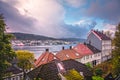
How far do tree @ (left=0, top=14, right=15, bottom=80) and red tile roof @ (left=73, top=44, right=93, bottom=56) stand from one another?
52.8 meters

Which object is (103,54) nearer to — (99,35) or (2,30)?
(99,35)

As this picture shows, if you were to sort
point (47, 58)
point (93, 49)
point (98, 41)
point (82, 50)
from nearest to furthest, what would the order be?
point (47, 58) → point (82, 50) → point (93, 49) → point (98, 41)

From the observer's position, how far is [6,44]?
29.9 meters

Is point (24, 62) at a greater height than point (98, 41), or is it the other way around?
point (98, 41)

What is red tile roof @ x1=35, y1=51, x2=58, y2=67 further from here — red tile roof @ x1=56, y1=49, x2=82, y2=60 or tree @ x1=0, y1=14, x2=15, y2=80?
tree @ x1=0, y1=14, x2=15, y2=80

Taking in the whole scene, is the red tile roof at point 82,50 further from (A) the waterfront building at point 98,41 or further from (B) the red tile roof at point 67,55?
(A) the waterfront building at point 98,41

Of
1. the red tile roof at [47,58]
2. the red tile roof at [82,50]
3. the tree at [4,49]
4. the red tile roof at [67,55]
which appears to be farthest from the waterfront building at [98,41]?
the tree at [4,49]

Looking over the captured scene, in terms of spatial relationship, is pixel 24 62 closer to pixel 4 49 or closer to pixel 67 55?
pixel 67 55

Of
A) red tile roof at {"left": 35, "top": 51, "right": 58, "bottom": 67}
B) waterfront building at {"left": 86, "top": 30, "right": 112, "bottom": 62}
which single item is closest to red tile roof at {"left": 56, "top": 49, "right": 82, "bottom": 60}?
red tile roof at {"left": 35, "top": 51, "right": 58, "bottom": 67}

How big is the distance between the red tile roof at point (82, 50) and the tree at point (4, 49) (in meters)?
52.8

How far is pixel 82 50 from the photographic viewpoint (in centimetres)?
8506

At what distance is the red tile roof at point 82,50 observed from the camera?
3281 inches

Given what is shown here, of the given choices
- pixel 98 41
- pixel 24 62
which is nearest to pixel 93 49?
pixel 98 41

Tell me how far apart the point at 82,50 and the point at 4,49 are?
189ft
